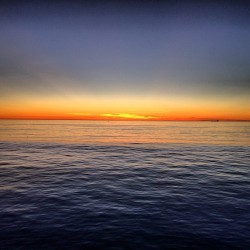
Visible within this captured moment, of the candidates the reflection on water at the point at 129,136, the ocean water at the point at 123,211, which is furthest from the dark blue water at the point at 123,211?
the reflection on water at the point at 129,136

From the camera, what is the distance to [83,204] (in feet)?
37.5

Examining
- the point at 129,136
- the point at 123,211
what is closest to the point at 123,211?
the point at 123,211

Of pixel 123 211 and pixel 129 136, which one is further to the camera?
pixel 129 136

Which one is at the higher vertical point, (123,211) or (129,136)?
(123,211)

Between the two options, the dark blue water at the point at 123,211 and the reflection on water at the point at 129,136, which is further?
the reflection on water at the point at 129,136

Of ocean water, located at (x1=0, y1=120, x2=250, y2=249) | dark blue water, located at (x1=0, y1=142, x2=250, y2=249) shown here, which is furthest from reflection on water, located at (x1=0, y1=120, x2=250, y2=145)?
dark blue water, located at (x1=0, y1=142, x2=250, y2=249)

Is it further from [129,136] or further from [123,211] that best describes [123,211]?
[129,136]

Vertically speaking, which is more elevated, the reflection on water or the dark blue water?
the dark blue water

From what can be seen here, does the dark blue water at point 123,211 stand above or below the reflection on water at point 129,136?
above

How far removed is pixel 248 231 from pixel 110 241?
5107 millimetres

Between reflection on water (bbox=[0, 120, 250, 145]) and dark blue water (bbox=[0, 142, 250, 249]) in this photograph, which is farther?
reflection on water (bbox=[0, 120, 250, 145])

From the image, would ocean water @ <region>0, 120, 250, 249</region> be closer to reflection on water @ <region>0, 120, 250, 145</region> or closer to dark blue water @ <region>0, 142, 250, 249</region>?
dark blue water @ <region>0, 142, 250, 249</region>

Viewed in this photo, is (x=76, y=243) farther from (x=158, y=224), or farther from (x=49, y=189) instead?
(x=49, y=189)

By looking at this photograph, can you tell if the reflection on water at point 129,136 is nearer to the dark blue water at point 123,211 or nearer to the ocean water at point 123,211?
the ocean water at point 123,211
